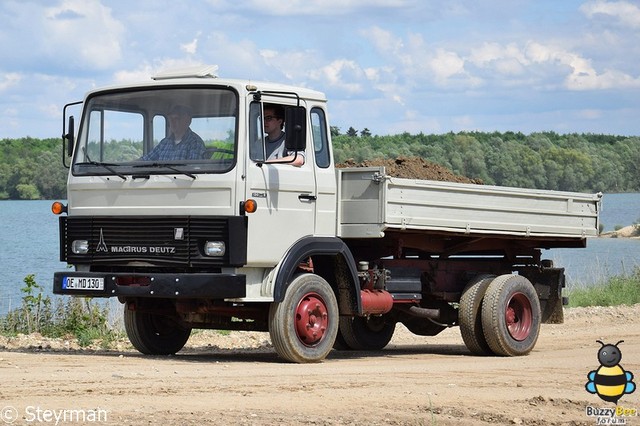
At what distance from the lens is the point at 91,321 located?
16.5 metres

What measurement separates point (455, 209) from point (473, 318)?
1429 millimetres

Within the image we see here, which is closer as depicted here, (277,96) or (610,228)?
(277,96)

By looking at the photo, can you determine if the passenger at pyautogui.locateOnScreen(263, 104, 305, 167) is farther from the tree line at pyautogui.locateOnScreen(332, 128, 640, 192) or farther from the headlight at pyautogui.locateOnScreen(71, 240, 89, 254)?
the tree line at pyautogui.locateOnScreen(332, 128, 640, 192)

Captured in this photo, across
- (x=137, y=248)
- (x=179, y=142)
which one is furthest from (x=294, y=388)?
(x=179, y=142)

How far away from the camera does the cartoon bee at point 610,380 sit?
1042 centimetres

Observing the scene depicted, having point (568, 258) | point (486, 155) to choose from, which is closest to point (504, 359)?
point (568, 258)

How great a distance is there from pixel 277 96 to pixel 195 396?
153 inches

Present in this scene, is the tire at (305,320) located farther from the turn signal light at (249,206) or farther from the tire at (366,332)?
the tire at (366,332)

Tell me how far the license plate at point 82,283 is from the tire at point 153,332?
1.13m

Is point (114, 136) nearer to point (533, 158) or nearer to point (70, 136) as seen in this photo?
point (70, 136)

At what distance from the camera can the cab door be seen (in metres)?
12.2

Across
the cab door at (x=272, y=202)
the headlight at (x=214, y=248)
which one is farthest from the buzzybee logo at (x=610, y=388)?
the headlight at (x=214, y=248)

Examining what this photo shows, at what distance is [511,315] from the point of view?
15.0 metres

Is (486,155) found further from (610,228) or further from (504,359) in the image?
(504,359)
